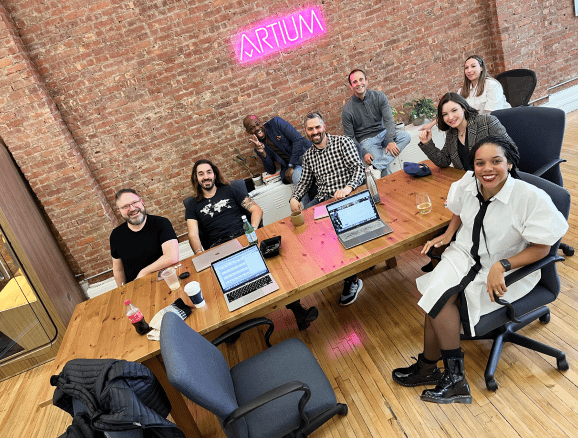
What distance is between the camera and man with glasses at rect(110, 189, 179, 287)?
2.97 meters

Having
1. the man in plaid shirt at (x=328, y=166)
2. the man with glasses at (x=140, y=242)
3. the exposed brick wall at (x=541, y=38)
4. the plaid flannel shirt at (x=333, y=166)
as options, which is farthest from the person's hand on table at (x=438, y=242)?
the exposed brick wall at (x=541, y=38)

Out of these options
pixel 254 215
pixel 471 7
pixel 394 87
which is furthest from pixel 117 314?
pixel 471 7

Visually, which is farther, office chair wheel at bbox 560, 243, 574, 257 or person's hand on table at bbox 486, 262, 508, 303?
office chair wheel at bbox 560, 243, 574, 257

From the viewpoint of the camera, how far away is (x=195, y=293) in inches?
86.4

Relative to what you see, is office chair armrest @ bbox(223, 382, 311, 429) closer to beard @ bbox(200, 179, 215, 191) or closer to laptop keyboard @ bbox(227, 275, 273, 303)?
laptop keyboard @ bbox(227, 275, 273, 303)

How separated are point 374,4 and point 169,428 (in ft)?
15.8

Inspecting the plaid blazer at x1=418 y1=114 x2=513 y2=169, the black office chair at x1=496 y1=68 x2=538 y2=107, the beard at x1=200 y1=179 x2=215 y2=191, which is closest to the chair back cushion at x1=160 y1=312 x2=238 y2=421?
the beard at x1=200 y1=179 x2=215 y2=191

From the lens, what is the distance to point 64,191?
4105 millimetres

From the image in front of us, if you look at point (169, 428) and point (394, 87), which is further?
point (394, 87)

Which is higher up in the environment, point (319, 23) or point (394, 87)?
point (319, 23)

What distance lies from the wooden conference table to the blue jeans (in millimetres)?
1505

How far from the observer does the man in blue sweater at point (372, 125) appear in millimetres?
4266

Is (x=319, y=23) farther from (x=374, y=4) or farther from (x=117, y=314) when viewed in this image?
(x=117, y=314)

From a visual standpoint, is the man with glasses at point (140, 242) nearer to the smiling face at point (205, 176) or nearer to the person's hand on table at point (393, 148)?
the smiling face at point (205, 176)
